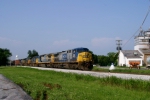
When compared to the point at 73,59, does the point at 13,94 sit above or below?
below

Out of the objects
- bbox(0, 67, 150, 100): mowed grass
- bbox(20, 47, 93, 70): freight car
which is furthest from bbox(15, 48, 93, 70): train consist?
bbox(0, 67, 150, 100): mowed grass

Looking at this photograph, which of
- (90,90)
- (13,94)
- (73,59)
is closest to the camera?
(13,94)

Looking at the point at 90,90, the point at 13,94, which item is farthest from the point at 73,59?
the point at 13,94

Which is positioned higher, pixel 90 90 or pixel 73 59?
pixel 73 59

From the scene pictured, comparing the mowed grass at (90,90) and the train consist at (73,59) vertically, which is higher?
the train consist at (73,59)

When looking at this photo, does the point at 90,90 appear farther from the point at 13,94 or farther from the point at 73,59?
the point at 73,59

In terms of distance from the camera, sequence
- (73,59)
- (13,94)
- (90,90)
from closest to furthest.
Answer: (13,94) → (90,90) → (73,59)

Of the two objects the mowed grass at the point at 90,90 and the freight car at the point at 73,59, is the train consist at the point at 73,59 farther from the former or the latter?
the mowed grass at the point at 90,90

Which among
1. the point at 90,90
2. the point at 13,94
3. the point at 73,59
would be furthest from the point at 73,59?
the point at 13,94

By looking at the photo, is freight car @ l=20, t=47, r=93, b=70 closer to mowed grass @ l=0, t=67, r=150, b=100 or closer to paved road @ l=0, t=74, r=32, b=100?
mowed grass @ l=0, t=67, r=150, b=100

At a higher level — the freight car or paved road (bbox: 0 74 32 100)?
the freight car

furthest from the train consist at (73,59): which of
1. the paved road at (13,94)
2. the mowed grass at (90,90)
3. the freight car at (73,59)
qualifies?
the paved road at (13,94)

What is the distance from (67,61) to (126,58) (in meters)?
45.6

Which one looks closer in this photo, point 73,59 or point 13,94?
point 13,94
